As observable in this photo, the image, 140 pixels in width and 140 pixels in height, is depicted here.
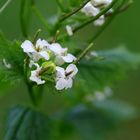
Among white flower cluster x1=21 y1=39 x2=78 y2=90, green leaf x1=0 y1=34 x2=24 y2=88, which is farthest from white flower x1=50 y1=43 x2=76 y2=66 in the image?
green leaf x1=0 y1=34 x2=24 y2=88

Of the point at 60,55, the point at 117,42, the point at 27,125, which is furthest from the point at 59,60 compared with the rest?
the point at 117,42

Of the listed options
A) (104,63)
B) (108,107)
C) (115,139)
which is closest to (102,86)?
(104,63)

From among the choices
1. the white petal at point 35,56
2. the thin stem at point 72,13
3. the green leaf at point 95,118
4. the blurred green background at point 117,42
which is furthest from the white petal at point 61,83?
the blurred green background at point 117,42

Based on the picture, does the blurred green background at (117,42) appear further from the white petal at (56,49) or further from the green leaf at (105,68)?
the white petal at (56,49)

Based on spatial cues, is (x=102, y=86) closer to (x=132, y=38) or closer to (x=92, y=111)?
(x=92, y=111)

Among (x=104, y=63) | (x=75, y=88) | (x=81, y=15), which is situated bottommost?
(x=75, y=88)

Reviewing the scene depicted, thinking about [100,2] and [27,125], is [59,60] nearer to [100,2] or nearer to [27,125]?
[100,2]

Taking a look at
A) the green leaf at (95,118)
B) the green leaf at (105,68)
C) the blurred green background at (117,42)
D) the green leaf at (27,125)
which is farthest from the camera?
the blurred green background at (117,42)
